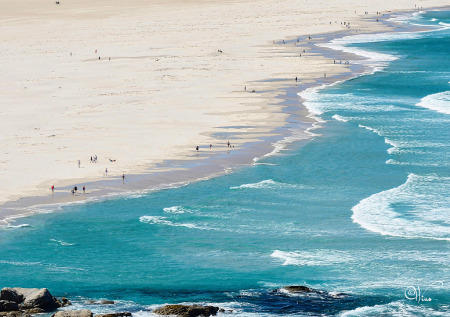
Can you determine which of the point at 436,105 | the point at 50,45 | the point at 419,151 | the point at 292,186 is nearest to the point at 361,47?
the point at 436,105

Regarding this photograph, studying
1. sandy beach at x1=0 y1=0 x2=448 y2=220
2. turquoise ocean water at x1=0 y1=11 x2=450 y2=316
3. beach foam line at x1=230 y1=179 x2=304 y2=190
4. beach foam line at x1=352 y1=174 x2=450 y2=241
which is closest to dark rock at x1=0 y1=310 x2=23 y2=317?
turquoise ocean water at x1=0 y1=11 x2=450 y2=316

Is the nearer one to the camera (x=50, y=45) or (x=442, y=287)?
(x=442, y=287)

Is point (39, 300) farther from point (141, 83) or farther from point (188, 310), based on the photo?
point (141, 83)

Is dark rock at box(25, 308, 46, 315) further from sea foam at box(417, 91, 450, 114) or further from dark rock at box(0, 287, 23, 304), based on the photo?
sea foam at box(417, 91, 450, 114)

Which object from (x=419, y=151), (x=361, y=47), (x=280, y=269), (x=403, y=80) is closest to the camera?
(x=280, y=269)

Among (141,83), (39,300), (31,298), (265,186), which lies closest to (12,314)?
(31,298)

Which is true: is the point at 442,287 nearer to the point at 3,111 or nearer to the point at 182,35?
the point at 3,111

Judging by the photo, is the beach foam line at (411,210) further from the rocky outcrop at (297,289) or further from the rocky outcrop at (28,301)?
the rocky outcrop at (28,301)

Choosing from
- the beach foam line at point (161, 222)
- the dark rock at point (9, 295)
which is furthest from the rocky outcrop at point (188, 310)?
the beach foam line at point (161, 222)
